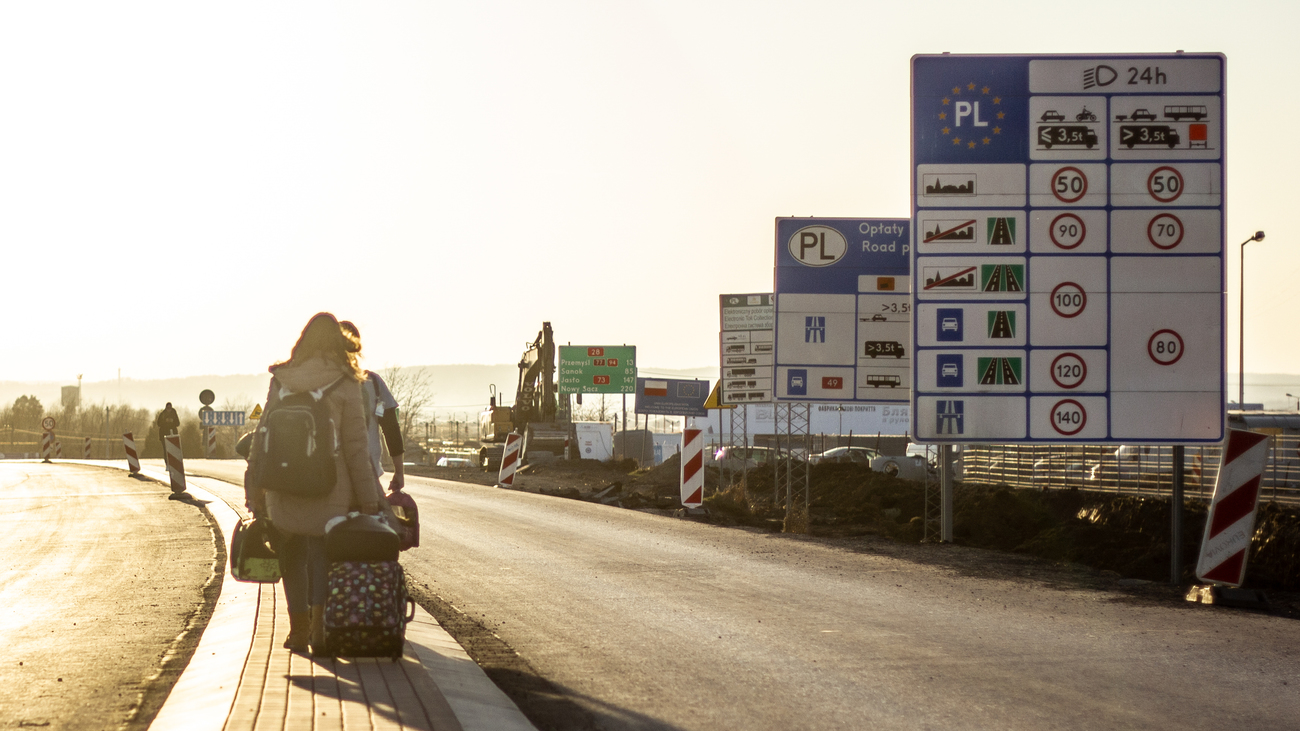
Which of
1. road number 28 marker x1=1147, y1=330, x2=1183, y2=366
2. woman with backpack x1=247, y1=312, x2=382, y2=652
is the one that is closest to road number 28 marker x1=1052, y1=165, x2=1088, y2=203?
road number 28 marker x1=1147, y1=330, x2=1183, y2=366

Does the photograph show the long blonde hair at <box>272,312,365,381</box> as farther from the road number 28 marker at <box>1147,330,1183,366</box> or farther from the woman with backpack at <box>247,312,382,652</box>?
the road number 28 marker at <box>1147,330,1183,366</box>

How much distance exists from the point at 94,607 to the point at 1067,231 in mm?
9706

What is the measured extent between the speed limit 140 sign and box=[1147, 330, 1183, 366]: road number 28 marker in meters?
0.01

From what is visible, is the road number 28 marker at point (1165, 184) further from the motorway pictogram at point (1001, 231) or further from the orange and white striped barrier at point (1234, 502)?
the orange and white striped barrier at point (1234, 502)

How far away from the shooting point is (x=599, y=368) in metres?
67.7

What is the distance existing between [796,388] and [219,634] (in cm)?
1385

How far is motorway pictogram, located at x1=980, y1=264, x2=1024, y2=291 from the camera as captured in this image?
1246 centimetres

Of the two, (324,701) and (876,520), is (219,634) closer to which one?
(324,701)

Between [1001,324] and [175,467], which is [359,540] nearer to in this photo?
[1001,324]

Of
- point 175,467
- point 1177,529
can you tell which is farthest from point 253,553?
point 175,467

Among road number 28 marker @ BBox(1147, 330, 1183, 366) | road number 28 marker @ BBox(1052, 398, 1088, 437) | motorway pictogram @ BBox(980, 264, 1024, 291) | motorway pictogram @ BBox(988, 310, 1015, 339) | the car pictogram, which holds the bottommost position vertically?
road number 28 marker @ BBox(1052, 398, 1088, 437)

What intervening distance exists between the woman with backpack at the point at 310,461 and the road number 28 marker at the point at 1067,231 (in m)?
8.72

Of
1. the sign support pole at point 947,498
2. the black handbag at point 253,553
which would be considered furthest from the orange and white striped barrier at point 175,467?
the black handbag at point 253,553

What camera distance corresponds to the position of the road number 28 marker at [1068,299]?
1216 centimetres
